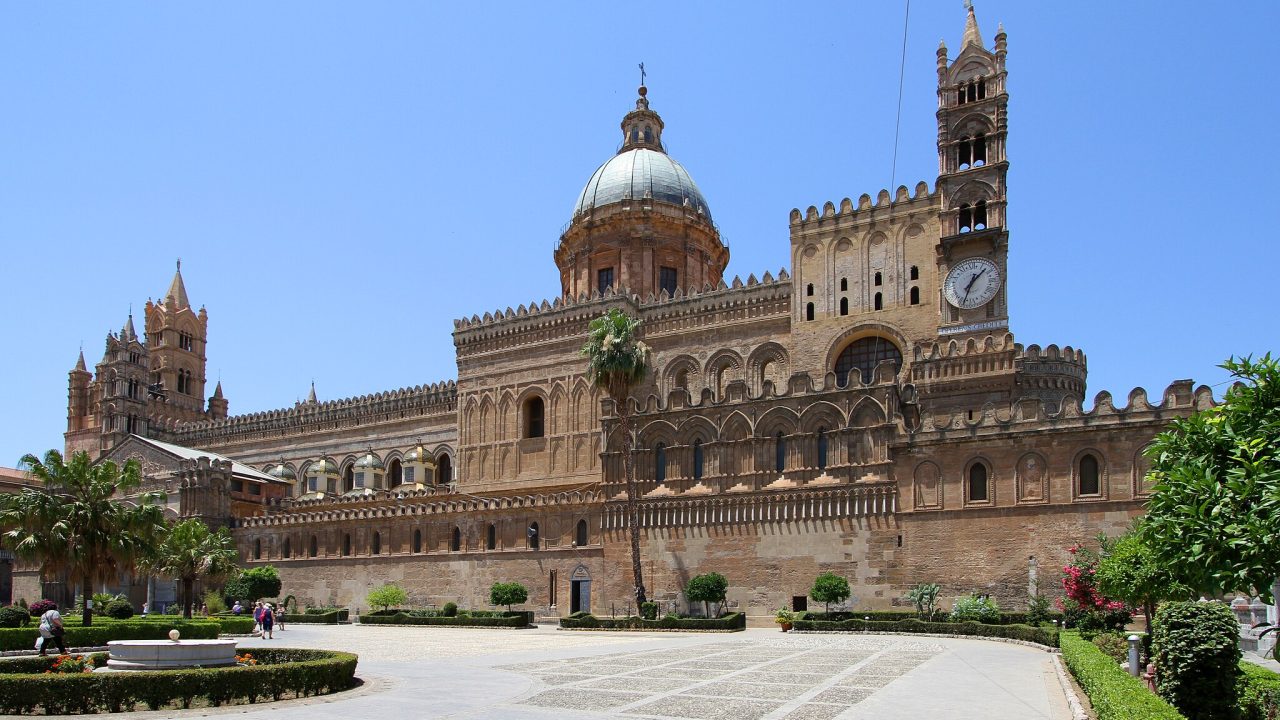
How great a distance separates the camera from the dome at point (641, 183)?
225 ft

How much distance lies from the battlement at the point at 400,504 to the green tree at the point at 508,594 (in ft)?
15.1

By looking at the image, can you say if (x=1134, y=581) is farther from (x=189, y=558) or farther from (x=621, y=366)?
(x=189, y=558)

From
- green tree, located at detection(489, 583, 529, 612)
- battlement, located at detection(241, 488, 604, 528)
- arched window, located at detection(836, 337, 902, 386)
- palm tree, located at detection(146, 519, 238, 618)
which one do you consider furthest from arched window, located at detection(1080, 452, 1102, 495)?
palm tree, located at detection(146, 519, 238, 618)

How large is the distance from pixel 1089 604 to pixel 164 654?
73.1ft

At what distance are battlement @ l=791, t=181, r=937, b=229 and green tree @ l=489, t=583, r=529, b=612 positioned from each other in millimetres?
22467

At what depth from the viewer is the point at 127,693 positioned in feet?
58.9

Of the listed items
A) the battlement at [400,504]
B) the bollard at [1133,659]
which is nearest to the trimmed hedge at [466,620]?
the battlement at [400,504]

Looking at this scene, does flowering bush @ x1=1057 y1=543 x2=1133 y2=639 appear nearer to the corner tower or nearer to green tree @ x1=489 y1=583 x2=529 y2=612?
green tree @ x1=489 y1=583 x2=529 y2=612

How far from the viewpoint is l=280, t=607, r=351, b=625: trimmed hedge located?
54062mm

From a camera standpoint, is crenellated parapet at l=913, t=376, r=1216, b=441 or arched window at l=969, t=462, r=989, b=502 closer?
crenellated parapet at l=913, t=376, r=1216, b=441

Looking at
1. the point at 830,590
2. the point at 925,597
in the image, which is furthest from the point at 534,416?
the point at 925,597

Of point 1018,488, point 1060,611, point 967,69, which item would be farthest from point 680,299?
point 1060,611

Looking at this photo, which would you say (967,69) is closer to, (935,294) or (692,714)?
(935,294)

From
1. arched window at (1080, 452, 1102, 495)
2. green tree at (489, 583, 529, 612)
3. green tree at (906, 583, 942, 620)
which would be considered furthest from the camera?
green tree at (489, 583, 529, 612)
